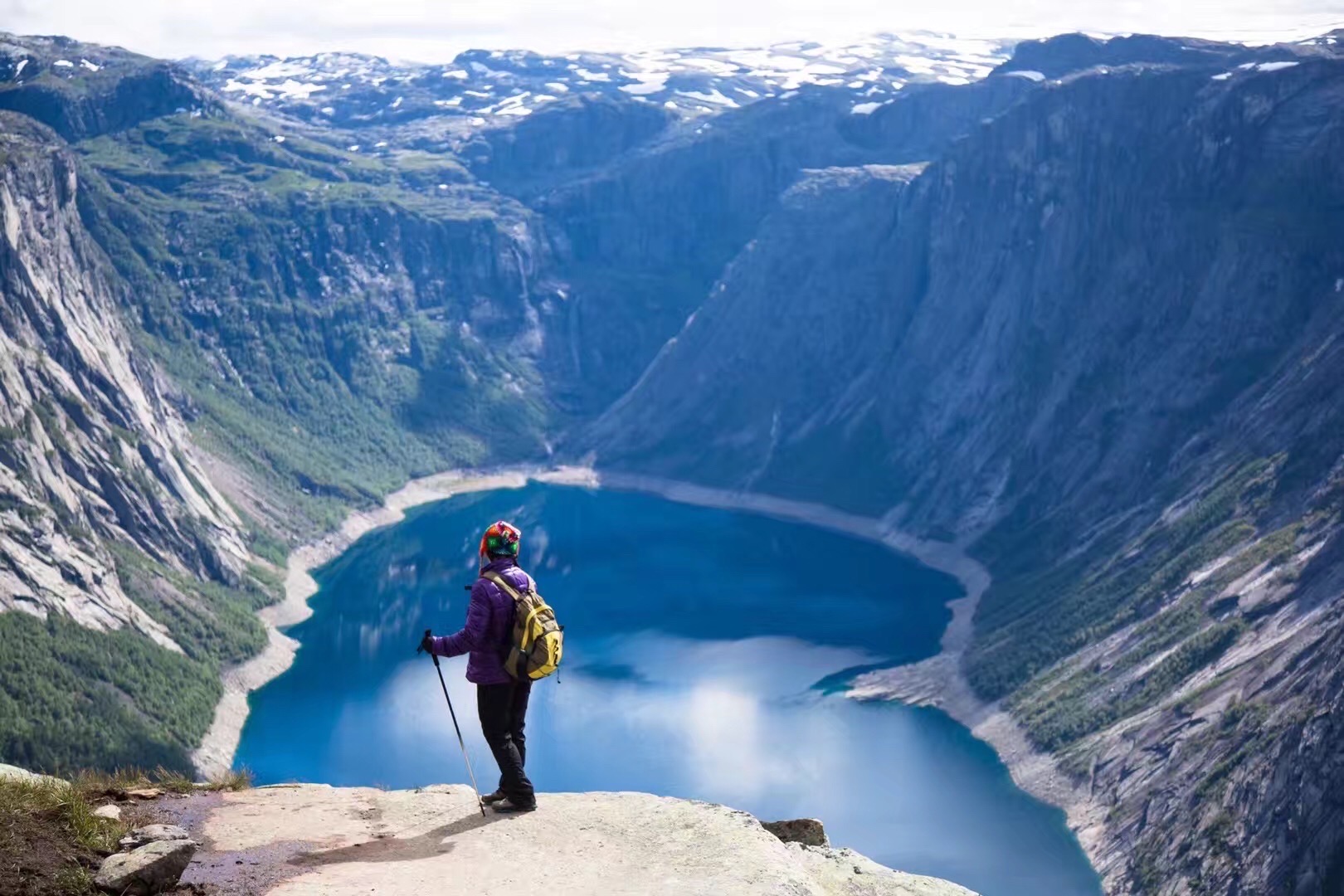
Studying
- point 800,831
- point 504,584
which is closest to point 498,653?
point 504,584

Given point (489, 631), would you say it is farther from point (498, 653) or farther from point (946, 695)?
point (946, 695)

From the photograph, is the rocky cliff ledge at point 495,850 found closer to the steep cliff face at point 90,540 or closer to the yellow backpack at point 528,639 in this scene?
the yellow backpack at point 528,639

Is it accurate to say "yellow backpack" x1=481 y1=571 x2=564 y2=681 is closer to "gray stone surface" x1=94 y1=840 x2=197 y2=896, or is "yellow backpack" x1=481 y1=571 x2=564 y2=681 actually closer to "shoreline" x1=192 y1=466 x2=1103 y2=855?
"gray stone surface" x1=94 y1=840 x2=197 y2=896

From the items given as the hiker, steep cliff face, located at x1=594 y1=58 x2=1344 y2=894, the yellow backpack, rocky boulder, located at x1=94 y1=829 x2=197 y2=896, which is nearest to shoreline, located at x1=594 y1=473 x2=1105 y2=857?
steep cliff face, located at x1=594 y1=58 x2=1344 y2=894

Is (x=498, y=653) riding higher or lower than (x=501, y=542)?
lower

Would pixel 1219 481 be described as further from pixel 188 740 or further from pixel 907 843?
pixel 188 740

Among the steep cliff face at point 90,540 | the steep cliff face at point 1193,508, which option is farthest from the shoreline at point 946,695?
the steep cliff face at point 90,540
